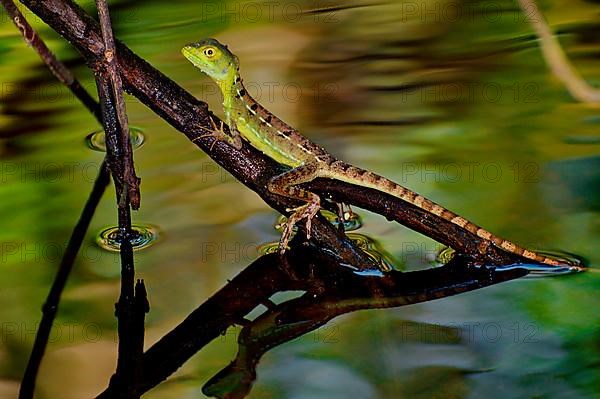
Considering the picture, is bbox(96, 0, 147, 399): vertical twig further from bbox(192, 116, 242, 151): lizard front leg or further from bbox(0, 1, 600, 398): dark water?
bbox(192, 116, 242, 151): lizard front leg

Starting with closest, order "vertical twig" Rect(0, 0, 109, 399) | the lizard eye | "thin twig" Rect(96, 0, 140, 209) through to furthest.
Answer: "thin twig" Rect(96, 0, 140, 209) → "vertical twig" Rect(0, 0, 109, 399) → the lizard eye

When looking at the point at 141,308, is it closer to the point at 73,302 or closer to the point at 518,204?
the point at 73,302

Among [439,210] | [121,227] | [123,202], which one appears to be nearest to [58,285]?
[121,227]

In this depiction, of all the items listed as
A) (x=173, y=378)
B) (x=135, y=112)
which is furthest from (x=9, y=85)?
(x=173, y=378)

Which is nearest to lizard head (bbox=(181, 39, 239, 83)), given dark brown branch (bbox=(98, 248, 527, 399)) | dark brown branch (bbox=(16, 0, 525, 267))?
dark brown branch (bbox=(16, 0, 525, 267))

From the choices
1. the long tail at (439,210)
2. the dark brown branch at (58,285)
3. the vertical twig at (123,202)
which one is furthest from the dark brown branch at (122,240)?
the long tail at (439,210)

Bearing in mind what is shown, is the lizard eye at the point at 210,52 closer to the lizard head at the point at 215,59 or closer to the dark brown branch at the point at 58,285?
the lizard head at the point at 215,59
